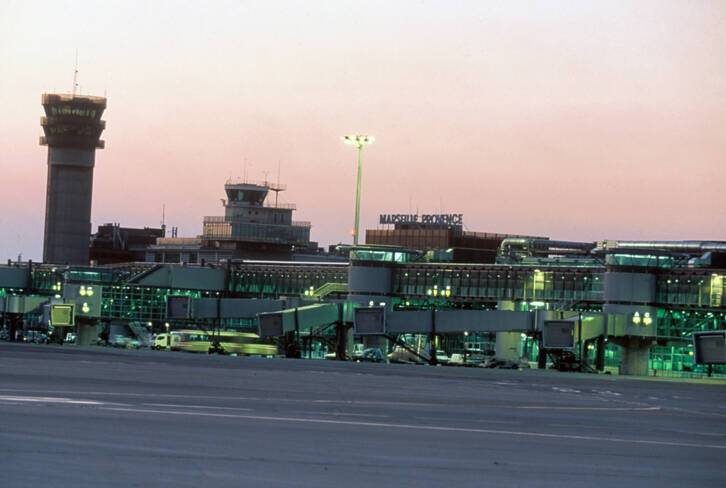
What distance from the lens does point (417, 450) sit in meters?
26.6

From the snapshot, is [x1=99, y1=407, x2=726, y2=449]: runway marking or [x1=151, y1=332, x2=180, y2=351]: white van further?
[x1=151, y1=332, x2=180, y2=351]: white van

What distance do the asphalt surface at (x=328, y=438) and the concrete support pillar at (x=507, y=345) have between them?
77.9 meters

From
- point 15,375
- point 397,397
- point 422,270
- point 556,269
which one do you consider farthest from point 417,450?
point 422,270

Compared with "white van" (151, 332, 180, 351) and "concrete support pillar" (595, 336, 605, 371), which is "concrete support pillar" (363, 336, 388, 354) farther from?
"concrete support pillar" (595, 336, 605, 371)

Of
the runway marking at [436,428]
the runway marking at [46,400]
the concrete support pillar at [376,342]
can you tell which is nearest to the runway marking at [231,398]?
the runway marking at [46,400]

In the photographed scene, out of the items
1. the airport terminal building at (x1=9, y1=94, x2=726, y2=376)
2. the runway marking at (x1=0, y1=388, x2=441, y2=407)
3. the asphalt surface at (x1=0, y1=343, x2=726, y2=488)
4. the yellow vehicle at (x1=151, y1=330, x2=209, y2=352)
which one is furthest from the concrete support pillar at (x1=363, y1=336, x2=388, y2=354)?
the runway marking at (x1=0, y1=388, x2=441, y2=407)

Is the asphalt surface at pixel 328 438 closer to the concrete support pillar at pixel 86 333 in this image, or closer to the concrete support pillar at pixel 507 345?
the concrete support pillar at pixel 507 345

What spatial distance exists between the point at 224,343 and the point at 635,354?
37927mm

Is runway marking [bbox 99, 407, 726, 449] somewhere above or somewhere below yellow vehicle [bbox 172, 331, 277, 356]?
above

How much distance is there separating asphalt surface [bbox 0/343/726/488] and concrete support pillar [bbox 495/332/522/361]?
77918mm

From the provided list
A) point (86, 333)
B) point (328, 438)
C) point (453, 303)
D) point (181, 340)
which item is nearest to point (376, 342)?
point (453, 303)

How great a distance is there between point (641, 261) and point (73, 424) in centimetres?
9497

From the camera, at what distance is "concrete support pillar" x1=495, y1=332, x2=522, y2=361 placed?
426ft

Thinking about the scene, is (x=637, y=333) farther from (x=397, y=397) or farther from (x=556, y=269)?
(x=397, y=397)
